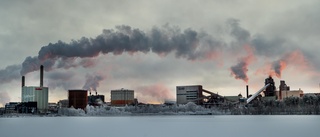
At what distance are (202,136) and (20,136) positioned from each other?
4976 cm

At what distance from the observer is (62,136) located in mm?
114438

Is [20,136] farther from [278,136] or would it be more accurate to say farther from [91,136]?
[278,136]

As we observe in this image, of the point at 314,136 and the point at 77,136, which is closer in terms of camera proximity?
the point at 314,136

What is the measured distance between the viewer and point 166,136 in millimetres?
112562

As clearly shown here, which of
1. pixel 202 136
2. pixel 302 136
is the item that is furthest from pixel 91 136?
pixel 302 136

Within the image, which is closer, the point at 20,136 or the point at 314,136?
the point at 314,136

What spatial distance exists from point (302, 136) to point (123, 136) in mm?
46954

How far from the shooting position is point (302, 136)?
10662cm

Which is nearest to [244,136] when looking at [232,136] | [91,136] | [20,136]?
[232,136]

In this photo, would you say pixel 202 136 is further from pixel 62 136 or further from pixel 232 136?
pixel 62 136

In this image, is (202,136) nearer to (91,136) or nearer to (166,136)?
(166,136)

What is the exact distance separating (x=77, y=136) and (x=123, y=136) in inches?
549

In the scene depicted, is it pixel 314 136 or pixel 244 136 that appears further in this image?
pixel 244 136

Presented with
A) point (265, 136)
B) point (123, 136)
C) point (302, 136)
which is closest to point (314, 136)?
point (302, 136)
